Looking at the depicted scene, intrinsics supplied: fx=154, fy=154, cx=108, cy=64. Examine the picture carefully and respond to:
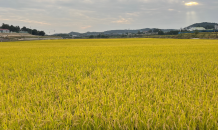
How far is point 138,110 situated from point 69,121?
41.9 inches

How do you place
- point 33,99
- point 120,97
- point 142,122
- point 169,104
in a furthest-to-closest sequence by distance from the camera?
point 33,99, point 120,97, point 169,104, point 142,122

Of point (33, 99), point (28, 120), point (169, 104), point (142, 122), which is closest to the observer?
point (142, 122)

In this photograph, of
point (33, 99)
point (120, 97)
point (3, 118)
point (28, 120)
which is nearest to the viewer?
point (28, 120)

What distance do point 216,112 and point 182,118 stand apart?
664 millimetres

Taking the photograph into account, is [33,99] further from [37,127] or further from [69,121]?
[69,121]

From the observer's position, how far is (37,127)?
2188 millimetres

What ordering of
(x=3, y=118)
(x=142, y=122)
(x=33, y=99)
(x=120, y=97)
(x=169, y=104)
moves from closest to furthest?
1. (x=142, y=122)
2. (x=3, y=118)
3. (x=169, y=104)
4. (x=120, y=97)
5. (x=33, y=99)

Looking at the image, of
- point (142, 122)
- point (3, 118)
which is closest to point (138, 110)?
point (142, 122)

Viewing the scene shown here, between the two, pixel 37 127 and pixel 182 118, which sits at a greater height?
pixel 182 118

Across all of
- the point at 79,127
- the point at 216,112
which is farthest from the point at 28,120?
the point at 216,112

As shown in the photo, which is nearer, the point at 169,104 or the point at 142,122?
the point at 142,122

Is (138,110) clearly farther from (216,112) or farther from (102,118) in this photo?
(216,112)

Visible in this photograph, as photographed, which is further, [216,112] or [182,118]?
[216,112]

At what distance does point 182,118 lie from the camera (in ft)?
7.00
